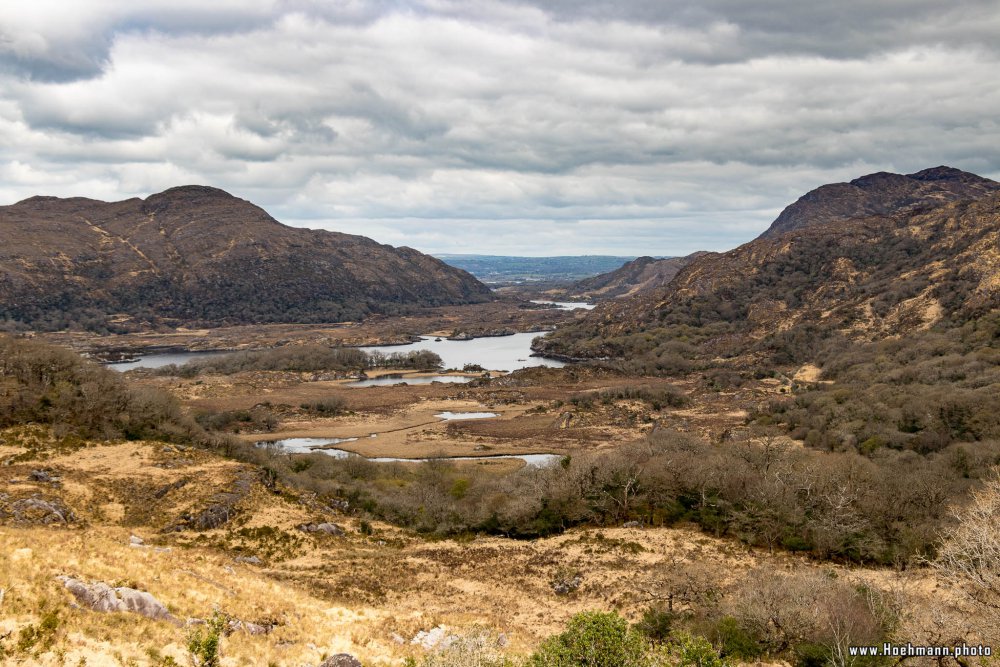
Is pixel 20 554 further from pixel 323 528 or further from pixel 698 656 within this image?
pixel 323 528

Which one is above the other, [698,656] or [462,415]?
[698,656]

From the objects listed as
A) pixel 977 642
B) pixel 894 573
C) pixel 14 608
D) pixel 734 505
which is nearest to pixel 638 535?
pixel 734 505

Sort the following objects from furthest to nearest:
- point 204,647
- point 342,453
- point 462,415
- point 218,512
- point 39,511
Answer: point 462,415 → point 342,453 → point 218,512 → point 39,511 → point 204,647

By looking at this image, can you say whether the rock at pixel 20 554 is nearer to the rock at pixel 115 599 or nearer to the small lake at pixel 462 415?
the rock at pixel 115 599

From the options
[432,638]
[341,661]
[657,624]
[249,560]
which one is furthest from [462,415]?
[341,661]

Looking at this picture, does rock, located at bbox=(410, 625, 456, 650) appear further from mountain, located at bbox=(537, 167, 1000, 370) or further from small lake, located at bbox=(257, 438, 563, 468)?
mountain, located at bbox=(537, 167, 1000, 370)

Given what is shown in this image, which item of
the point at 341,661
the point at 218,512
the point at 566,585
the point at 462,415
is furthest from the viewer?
the point at 462,415

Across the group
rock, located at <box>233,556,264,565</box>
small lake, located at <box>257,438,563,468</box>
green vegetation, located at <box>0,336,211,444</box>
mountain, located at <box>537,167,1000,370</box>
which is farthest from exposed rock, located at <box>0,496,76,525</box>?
mountain, located at <box>537,167,1000,370</box>
